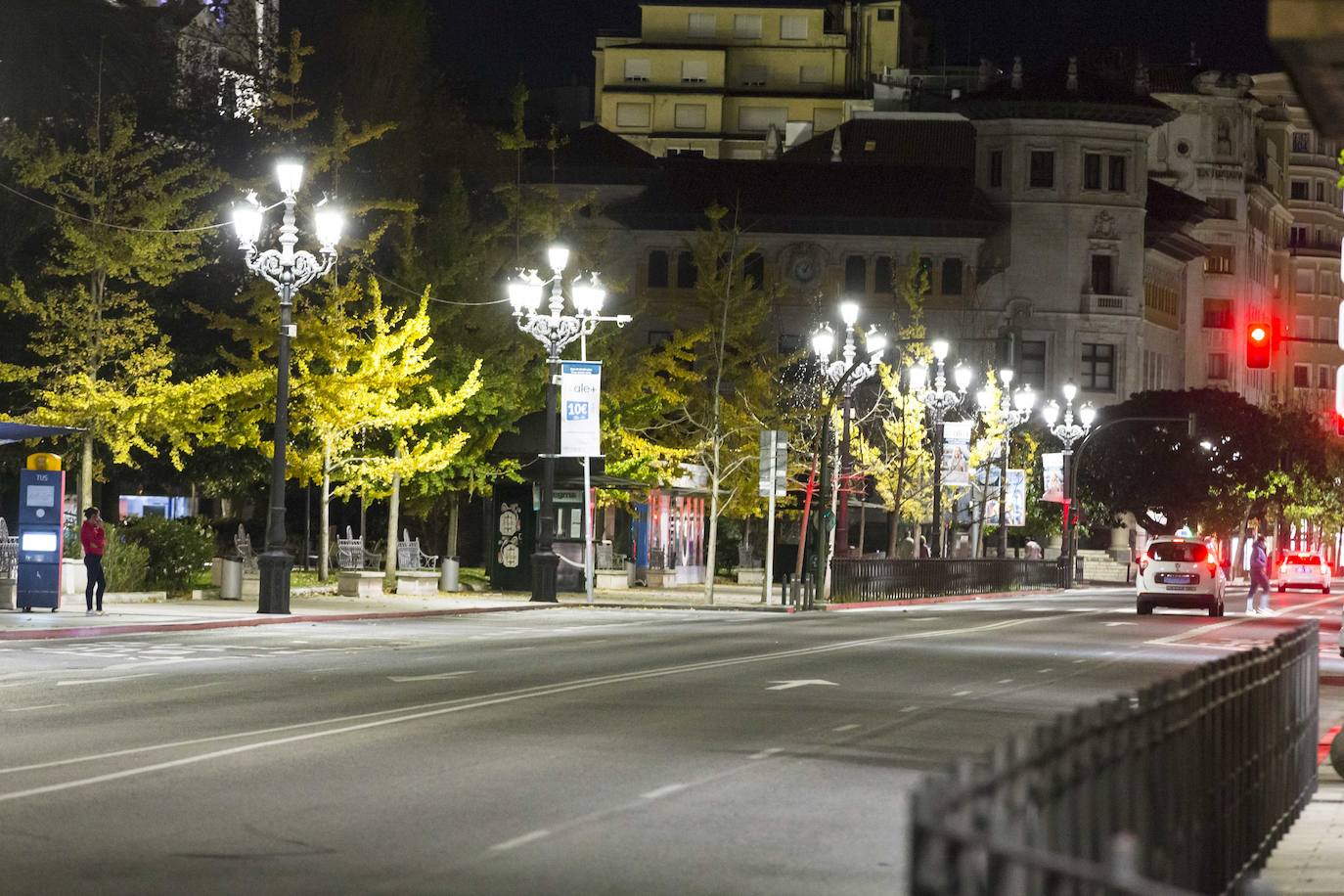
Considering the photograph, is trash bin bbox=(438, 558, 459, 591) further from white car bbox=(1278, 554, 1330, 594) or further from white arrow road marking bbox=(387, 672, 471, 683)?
white car bbox=(1278, 554, 1330, 594)

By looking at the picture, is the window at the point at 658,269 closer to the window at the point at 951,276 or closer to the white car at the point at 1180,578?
the window at the point at 951,276

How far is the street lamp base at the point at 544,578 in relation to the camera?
162 feet

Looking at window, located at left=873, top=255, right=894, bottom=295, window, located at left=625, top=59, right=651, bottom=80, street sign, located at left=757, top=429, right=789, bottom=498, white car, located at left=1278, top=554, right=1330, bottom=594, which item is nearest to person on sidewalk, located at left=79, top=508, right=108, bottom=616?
street sign, located at left=757, top=429, right=789, bottom=498

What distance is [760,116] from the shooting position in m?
147

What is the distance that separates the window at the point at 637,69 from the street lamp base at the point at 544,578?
332 feet

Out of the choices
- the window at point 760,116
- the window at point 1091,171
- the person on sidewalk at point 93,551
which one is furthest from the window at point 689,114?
the person on sidewalk at point 93,551

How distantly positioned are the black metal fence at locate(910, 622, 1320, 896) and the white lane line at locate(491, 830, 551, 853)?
11.9ft

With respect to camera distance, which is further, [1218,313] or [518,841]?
[1218,313]

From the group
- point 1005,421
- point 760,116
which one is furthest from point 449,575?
point 760,116

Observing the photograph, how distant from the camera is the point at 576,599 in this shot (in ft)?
171

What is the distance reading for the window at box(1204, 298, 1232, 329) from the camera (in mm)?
134125

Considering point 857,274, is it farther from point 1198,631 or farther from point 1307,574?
point 1198,631

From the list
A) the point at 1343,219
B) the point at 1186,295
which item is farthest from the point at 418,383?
the point at 1343,219

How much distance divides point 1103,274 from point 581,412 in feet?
225
